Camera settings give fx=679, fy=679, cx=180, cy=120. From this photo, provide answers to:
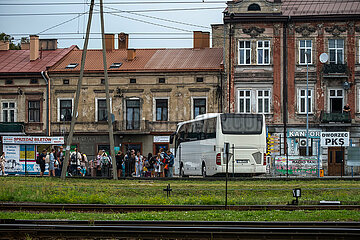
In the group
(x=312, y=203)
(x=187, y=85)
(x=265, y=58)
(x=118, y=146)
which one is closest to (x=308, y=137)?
(x=265, y=58)

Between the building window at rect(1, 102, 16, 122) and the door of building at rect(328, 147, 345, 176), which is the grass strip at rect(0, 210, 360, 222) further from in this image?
the building window at rect(1, 102, 16, 122)

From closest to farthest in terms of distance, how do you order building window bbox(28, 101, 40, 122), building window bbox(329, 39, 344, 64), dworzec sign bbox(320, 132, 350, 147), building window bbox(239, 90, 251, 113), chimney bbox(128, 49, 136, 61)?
dworzec sign bbox(320, 132, 350, 147) < building window bbox(329, 39, 344, 64) < building window bbox(239, 90, 251, 113) < building window bbox(28, 101, 40, 122) < chimney bbox(128, 49, 136, 61)

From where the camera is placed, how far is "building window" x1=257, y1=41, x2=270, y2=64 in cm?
5422

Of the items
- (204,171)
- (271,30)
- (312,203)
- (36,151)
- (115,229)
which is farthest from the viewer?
(271,30)

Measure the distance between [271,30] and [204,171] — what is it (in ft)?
61.8

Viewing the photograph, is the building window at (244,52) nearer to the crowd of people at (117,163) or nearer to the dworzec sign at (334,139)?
A: the dworzec sign at (334,139)

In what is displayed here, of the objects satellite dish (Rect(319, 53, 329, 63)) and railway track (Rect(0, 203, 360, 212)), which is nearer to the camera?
railway track (Rect(0, 203, 360, 212))

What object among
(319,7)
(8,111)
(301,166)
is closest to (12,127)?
(8,111)

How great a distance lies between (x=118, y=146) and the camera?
5588 cm

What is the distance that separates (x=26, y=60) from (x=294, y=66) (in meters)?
24.0

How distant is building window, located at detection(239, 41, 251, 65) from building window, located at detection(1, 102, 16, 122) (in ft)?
65.1

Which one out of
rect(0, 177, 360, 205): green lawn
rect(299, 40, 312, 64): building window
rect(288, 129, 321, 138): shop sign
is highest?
rect(299, 40, 312, 64): building window

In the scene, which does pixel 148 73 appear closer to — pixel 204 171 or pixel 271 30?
pixel 271 30

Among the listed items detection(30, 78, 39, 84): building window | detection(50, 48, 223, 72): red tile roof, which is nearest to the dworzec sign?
detection(50, 48, 223, 72): red tile roof
